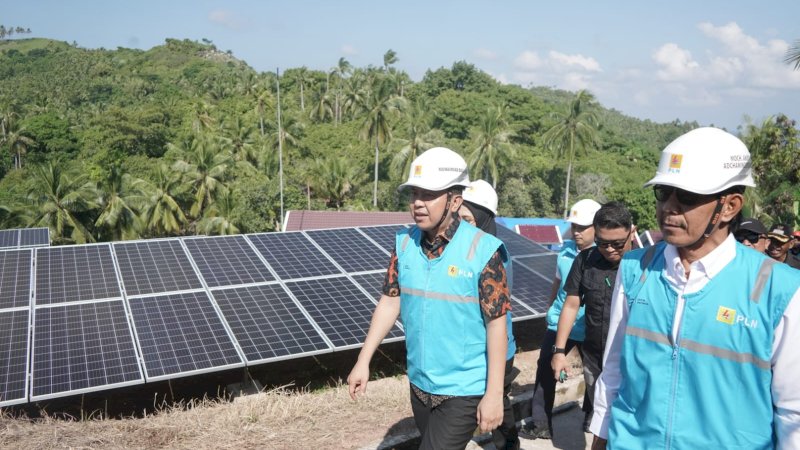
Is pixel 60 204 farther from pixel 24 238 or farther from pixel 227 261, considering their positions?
pixel 227 261

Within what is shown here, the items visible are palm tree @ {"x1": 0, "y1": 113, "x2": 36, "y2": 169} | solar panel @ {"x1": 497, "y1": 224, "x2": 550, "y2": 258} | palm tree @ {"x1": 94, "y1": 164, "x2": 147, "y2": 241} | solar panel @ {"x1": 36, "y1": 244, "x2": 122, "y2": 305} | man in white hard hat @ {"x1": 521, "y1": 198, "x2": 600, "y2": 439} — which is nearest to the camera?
man in white hard hat @ {"x1": 521, "y1": 198, "x2": 600, "y2": 439}

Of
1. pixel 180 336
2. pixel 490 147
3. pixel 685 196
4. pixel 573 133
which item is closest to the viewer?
pixel 685 196

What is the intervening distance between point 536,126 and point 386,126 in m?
22.5

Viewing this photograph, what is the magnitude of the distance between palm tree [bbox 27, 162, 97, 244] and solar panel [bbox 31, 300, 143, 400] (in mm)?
20424

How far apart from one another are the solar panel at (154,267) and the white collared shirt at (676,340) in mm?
7865

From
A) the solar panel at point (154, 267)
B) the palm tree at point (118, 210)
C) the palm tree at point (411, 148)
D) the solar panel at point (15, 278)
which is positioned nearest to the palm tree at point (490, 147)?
the palm tree at point (411, 148)

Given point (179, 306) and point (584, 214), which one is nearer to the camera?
point (584, 214)

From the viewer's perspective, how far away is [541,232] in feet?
91.0

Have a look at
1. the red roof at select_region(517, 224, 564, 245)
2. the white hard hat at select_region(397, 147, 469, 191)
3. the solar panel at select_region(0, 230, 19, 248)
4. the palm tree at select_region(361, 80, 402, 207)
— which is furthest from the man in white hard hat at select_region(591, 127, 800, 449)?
the palm tree at select_region(361, 80, 402, 207)

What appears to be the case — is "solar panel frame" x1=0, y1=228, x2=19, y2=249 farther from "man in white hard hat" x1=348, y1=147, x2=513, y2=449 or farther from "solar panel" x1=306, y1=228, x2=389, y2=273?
"man in white hard hat" x1=348, y1=147, x2=513, y2=449

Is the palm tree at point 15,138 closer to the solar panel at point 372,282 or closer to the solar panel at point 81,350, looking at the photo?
the solar panel at point 81,350

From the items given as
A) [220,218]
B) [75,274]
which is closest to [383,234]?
[75,274]

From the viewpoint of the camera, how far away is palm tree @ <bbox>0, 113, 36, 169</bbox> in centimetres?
4678

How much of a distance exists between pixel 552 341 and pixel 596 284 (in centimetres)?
90
